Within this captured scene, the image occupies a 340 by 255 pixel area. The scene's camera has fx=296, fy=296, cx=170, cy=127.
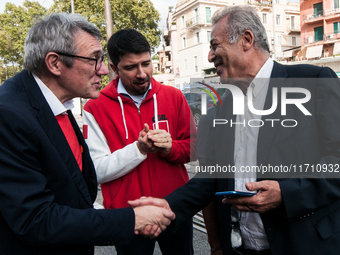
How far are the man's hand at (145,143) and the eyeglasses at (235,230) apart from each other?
710 millimetres

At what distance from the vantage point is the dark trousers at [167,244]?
7.32ft

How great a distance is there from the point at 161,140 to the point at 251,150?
2.14ft

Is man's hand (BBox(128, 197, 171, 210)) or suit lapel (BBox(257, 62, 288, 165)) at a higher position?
suit lapel (BBox(257, 62, 288, 165))

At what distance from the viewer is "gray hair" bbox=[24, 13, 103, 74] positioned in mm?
1684

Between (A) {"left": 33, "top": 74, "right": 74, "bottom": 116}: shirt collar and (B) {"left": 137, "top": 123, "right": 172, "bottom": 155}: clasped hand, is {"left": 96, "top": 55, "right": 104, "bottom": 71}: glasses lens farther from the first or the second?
(B) {"left": 137, "top": 123, "right": 172, "bottom": 155}: clasped hand

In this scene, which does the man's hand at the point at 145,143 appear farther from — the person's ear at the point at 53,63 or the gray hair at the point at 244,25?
the gray hair at the point at 244,25

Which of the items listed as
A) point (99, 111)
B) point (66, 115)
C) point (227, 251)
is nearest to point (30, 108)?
point (66, 115)

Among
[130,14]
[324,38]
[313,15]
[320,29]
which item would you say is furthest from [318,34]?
[130,14]

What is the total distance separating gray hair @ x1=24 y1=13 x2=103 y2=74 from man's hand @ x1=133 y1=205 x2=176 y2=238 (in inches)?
40.4

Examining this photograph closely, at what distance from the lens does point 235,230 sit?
1.86 meters

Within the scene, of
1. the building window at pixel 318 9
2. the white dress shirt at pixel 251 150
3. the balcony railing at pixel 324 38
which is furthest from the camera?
the building window at pixel 318 9

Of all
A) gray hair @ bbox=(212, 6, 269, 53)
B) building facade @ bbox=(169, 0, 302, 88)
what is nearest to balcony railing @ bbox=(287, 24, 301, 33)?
building facade @ bbox=(169, 0, 302, 88)

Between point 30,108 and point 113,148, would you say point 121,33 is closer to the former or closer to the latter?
point 113,148

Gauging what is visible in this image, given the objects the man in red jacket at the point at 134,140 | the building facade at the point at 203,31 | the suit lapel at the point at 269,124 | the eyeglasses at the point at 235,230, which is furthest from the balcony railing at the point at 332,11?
the eyeglasses at the point at 235,230
